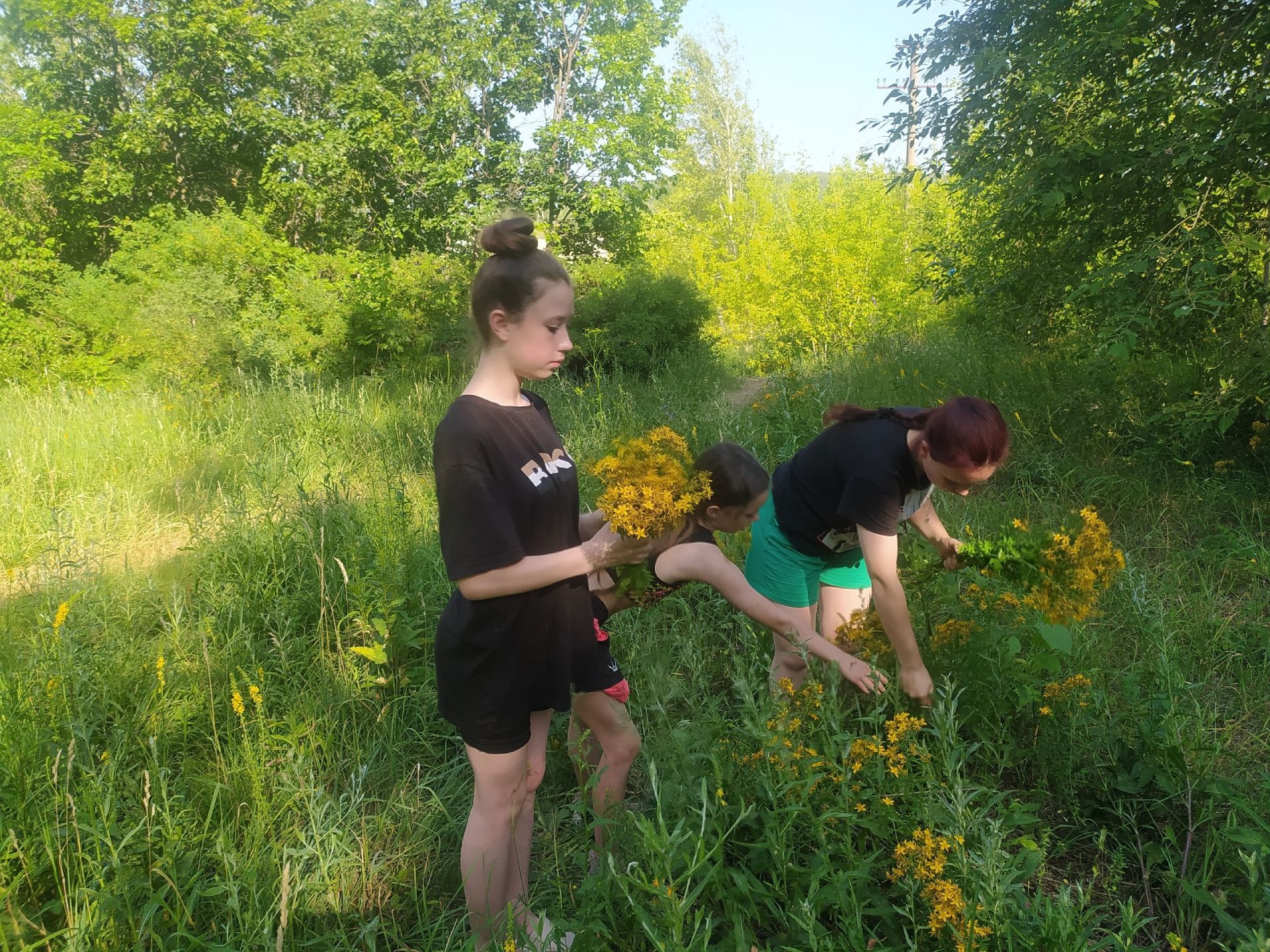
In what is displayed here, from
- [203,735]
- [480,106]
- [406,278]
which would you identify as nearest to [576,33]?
[480,106]

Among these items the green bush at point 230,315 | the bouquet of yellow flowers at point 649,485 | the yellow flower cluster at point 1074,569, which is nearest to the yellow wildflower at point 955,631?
the yellow flower cluster at point 1074,569

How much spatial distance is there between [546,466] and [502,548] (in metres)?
0.27

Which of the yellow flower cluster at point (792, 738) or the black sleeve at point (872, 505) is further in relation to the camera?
the black sleeve at point (872, 505)

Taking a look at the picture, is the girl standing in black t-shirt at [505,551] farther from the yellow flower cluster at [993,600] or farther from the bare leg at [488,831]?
the yellow flower cluster at [993,600]

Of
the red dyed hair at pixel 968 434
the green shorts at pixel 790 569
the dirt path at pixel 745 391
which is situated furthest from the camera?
the dirt path at pixel 745 391

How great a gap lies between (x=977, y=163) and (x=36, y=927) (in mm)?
5764

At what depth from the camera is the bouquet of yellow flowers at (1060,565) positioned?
74.6 inches

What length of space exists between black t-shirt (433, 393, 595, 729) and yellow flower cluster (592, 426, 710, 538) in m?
0.16

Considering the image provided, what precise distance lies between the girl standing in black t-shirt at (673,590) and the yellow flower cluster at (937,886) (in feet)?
1.31

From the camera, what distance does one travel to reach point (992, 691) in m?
2.23

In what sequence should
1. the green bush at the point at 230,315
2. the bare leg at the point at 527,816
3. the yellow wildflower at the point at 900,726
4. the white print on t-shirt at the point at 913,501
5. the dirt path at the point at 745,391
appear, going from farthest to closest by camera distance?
the green bush at the point at 230,315 < the dirt path at the point at 745,391 < the white print on t-shirt at the point at 913,501 < the bare leg at the point at 527,816 < the yellow wildflower at the point at 900,726

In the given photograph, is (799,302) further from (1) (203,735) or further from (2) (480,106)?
(1) (203,735)

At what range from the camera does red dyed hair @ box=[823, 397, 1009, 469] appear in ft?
6.55

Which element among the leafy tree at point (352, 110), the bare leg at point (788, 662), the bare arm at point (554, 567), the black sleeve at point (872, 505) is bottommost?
the bare leg at point (788, 662)
